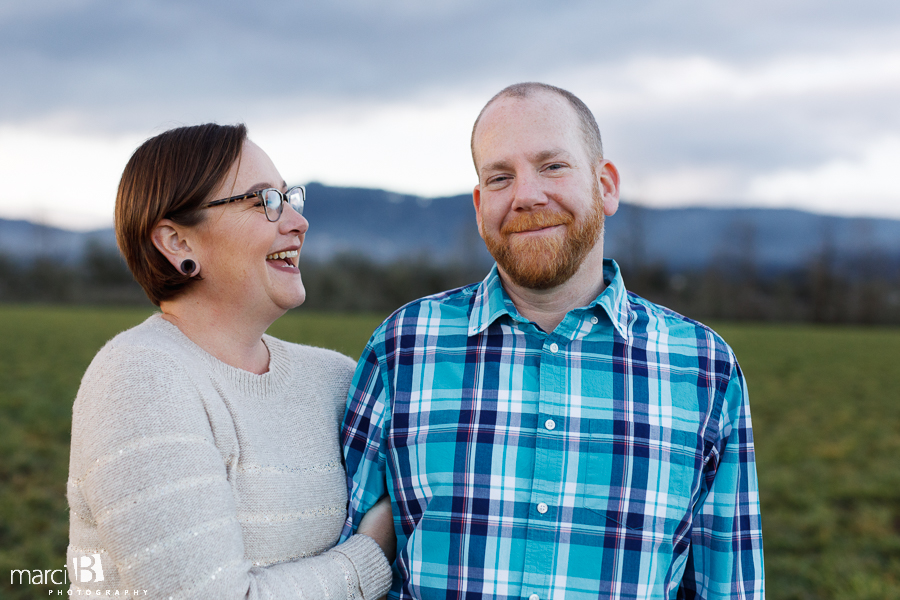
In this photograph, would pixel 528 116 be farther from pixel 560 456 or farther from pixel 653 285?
pixel 653 285

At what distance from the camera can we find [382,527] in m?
2.50

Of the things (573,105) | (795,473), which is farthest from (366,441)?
(795,473)

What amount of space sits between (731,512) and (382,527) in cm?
129

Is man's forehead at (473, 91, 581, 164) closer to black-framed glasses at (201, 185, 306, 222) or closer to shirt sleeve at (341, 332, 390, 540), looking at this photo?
black-framed glasses at (201, 185, 306, 222)

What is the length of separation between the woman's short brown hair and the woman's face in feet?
0.18

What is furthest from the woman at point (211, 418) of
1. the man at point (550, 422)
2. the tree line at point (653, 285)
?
the tree line at point (653, 285)

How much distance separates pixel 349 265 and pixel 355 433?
84.8 m

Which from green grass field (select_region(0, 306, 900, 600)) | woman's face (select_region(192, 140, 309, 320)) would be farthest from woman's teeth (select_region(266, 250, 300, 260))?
green grass field (select_region(0, 306, 900, 600))

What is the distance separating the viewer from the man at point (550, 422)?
7.58ft

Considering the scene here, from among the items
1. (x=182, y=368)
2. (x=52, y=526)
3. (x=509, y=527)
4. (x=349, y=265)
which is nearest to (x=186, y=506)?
(x=182, y=368)

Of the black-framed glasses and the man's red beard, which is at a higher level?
the black-framed glasses

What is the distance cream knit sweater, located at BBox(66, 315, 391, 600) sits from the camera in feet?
6.08

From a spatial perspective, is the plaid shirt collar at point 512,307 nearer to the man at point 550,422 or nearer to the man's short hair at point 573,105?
the man at point 550,422

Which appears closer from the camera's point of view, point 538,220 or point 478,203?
point 538,220
